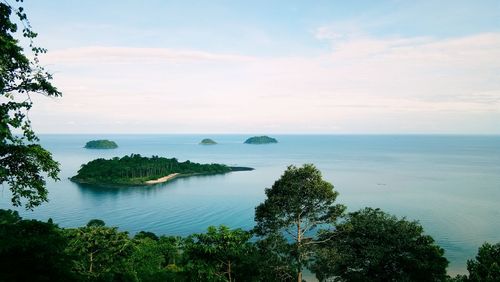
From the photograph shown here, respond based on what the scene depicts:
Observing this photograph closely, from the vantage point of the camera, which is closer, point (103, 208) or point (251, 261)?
point (251, 261)

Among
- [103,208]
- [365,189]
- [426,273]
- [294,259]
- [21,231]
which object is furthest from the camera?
[365,189]

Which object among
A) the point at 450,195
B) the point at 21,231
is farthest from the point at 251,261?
the point at 450,195

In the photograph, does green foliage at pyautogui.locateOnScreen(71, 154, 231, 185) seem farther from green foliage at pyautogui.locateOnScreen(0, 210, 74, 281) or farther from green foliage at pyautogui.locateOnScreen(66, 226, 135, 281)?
green foliage at pyautogui.locateOnScreen(0, 210, 74, 281)

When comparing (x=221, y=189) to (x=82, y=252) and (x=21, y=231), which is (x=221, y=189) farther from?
(x=21, y=231)

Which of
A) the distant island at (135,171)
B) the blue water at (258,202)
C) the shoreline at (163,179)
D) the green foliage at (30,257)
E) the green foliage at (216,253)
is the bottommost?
the blue water at (258,202)

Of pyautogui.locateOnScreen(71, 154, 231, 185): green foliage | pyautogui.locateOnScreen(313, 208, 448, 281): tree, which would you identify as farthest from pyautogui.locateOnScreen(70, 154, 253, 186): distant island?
pyautogui.locateOnScreen(313, 208, 448, 281): tree

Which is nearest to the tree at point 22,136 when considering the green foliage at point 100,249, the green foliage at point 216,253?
the green foliage at point 216,253

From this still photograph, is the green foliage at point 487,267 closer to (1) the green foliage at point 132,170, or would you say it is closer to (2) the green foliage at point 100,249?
(2) the green foliage at point 100,249
